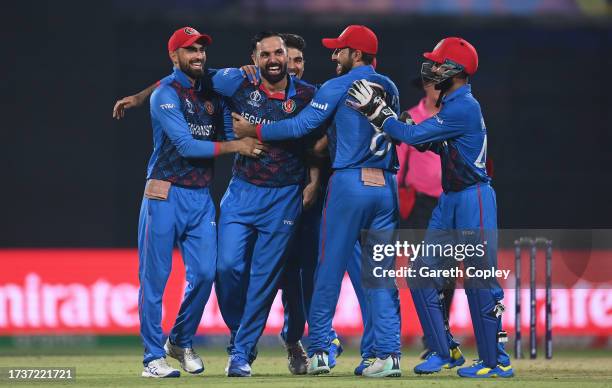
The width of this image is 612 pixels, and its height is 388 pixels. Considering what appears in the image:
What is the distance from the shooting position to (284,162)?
8500 mm

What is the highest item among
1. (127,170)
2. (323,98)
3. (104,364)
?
(323,98)

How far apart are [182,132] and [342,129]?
3.12ft

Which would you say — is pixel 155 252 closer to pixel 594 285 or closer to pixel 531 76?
pixel 594 285

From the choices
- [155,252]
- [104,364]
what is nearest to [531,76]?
[104,364]

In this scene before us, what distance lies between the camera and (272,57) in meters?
8.45

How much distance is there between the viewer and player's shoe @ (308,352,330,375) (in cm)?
841

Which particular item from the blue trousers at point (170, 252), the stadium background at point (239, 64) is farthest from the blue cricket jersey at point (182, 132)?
the stadium background at point (239, 64)

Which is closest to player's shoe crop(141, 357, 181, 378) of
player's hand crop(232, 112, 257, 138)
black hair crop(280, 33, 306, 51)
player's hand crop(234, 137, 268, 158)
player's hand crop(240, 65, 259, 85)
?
player's hand crop(234, 137, 268, 158)

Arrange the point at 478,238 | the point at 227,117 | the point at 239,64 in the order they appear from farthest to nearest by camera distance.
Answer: the point at 239,64, the point at 227,117, the point at 478,238

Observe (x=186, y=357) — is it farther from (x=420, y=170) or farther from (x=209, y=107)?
(x=420, y=170)

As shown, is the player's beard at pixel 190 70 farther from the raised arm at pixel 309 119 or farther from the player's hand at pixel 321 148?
the player's hand at pixel 321 148

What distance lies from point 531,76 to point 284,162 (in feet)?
26.7

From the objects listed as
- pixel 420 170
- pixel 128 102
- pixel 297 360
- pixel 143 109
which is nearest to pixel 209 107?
pixel 128 102

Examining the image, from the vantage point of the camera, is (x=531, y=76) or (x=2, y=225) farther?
(x=531, y=76)
